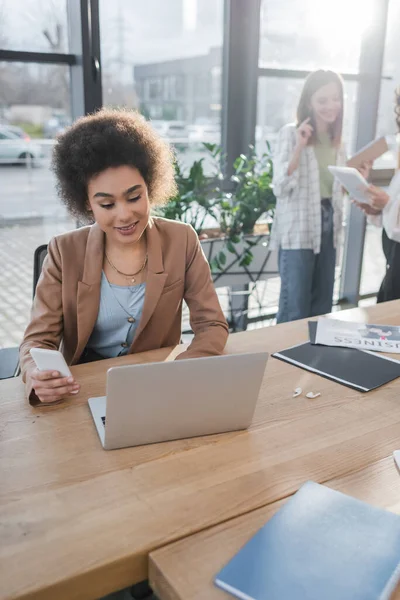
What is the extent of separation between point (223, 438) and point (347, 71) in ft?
10.7

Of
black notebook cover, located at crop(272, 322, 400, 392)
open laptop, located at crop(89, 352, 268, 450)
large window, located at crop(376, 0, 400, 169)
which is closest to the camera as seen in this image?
open laptop, located at crop(89, 352, 268, 450)

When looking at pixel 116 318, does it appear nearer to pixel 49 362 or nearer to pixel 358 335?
pixel 49 362

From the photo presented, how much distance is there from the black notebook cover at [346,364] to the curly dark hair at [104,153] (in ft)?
2.09

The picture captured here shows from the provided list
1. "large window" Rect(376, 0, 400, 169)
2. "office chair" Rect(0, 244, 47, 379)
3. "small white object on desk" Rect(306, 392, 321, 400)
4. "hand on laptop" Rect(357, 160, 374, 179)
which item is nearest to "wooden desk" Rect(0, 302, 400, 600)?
"small white object on desk" Rect(306, 392, 321, 400)

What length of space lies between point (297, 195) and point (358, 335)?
51.3 inches

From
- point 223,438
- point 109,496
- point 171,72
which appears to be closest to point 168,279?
point 223,438

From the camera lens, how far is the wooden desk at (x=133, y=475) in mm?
781

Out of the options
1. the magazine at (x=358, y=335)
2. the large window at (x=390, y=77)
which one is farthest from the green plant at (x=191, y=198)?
the large window at (x=390, y=77)

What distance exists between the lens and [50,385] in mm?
1197

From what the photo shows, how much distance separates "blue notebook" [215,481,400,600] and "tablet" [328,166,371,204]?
1.77 metres

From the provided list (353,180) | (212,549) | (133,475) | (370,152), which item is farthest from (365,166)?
(212,549)

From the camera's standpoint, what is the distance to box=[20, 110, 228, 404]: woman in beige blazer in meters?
1.50

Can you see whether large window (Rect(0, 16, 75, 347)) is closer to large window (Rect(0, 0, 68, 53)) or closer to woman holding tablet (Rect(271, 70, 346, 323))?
large window (Rect(0, 0, 68, 53))

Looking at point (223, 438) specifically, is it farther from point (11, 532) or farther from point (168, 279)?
point (168, 279)
